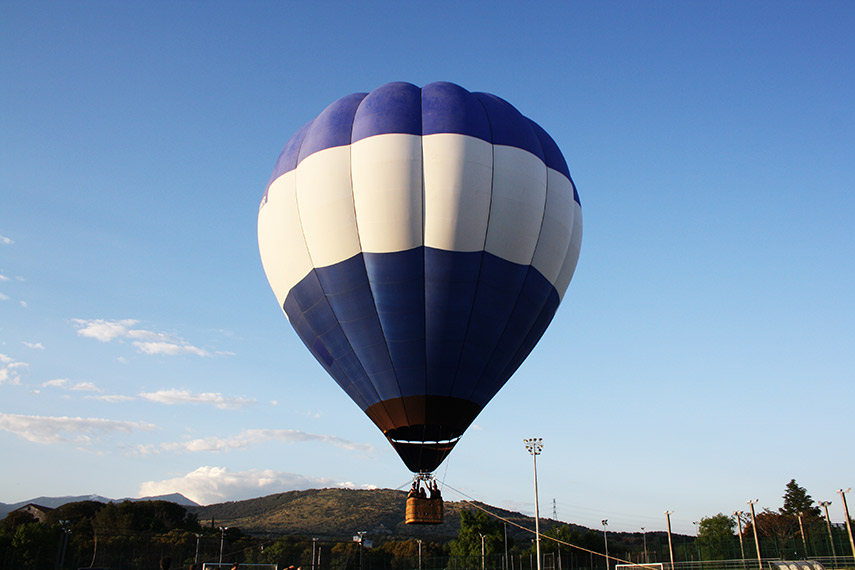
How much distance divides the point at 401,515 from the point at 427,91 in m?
101

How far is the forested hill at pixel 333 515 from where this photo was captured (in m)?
102

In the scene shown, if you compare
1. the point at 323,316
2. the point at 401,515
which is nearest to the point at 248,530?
the point at 401,515

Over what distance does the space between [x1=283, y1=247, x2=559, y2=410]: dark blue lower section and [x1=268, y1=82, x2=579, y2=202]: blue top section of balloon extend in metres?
4.08

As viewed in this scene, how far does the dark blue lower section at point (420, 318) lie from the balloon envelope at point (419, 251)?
0.04 metres

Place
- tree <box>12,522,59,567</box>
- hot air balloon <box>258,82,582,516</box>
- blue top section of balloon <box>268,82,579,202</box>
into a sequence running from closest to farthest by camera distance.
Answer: hot air balloon <box>258,82,582,516</box> → blue top section of balloon <box>268,82,579,202</box> → tree <box>12,522,59,567</box>

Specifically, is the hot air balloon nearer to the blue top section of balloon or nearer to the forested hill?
the blue top section of balloon

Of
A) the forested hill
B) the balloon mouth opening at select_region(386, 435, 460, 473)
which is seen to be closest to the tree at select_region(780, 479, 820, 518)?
the forested hill

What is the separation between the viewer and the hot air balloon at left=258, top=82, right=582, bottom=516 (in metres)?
19.6

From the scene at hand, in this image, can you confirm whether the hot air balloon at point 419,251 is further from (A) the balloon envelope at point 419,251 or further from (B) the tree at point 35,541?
(B) the tree at point 35,541

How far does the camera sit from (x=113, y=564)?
36.3 meters

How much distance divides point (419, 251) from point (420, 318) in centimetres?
204

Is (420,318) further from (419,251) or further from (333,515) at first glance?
(333,515)

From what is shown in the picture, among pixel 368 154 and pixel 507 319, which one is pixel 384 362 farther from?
pixel 368 154

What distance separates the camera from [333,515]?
364ft
